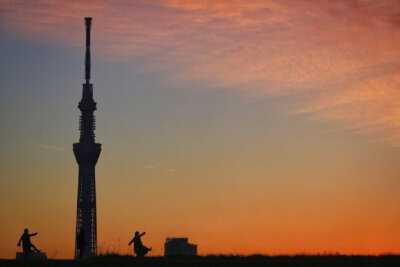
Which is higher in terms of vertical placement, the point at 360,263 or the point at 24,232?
the point at 24,232

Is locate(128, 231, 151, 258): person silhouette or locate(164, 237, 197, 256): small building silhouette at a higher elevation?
locate(164, 237, 197, 256): small building silhouette

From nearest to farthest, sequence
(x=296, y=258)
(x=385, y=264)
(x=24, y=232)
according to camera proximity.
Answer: (x=385, y=264) < (x=296, y=258) < (x=24, y=232)

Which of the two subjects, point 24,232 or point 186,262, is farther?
point 24,232

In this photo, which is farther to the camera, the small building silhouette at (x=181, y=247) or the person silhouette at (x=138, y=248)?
the small building silhouette at (x=181, y=247)

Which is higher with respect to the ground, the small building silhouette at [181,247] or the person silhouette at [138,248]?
the small building silhouette at [181,247]

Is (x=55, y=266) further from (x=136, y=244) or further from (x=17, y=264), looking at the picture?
(x=136, y=244)

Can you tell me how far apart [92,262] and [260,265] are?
9.45 meters

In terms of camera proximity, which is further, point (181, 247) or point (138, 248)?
point (181, 247)

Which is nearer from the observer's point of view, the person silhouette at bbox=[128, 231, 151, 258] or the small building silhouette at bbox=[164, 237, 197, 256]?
the person silhouette at bbox=[128, 231, 151, 258]

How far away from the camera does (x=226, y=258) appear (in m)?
61.3

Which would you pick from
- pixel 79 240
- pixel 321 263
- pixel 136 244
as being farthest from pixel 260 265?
pixel 79 240

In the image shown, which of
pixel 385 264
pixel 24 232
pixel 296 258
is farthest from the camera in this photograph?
pixel 24 232

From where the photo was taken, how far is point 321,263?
5528 centimetres

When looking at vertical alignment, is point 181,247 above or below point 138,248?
above
